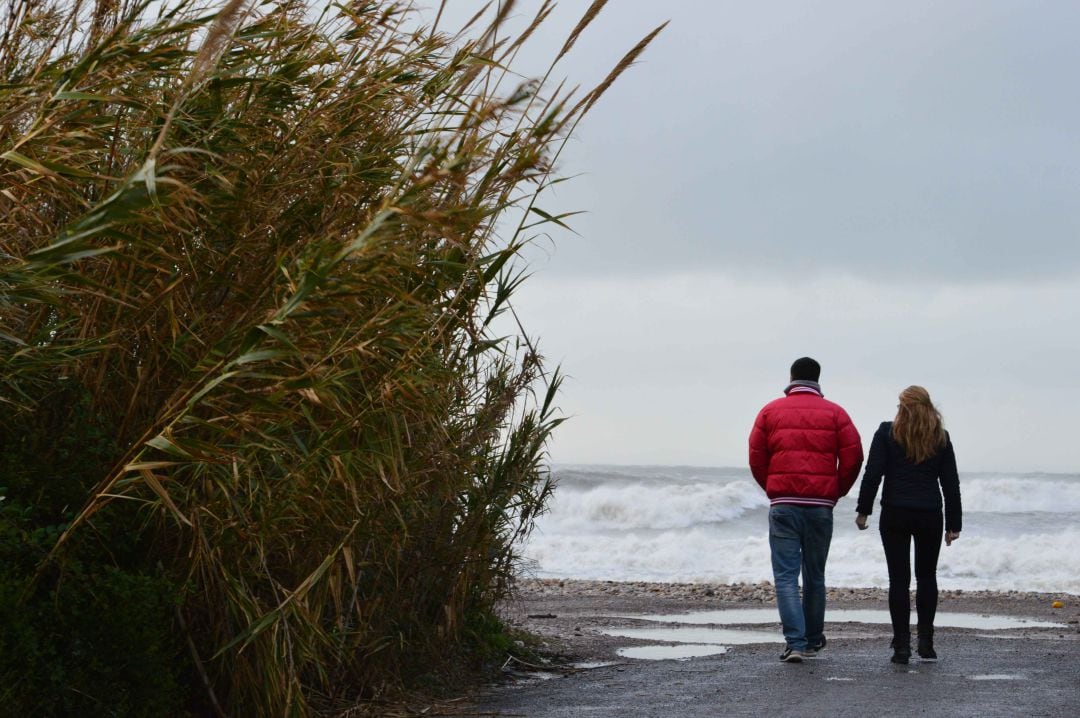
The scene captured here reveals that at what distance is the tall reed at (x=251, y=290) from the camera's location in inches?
176

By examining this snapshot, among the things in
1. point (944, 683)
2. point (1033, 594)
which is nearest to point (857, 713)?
point (944, 683)

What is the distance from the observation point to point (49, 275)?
432cm

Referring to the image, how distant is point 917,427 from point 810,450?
2.64ft

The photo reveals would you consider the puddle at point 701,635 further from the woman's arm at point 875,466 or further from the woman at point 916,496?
the woman's arm at point 875,466

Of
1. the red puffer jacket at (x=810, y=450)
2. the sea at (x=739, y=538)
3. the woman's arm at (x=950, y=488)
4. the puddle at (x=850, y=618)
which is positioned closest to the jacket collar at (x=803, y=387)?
the red puffer jacket at (x=810, y=450)

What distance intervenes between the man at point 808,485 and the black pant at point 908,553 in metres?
0.44

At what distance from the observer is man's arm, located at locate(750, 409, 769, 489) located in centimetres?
988

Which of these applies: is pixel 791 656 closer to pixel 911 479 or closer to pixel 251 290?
pixel 911 479

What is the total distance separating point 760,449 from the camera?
32.4 ft

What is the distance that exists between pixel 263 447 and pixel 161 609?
0.78 meters

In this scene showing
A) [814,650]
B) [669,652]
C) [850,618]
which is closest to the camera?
[814,650]

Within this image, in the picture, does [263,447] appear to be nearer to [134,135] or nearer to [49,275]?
[49,275]

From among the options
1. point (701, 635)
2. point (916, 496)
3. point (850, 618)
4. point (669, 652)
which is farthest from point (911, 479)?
point (850, 618)

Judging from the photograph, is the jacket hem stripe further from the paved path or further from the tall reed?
the tall reed
